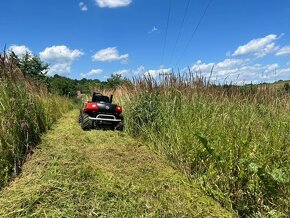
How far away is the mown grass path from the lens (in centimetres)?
379

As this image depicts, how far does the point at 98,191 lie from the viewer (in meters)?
4.17

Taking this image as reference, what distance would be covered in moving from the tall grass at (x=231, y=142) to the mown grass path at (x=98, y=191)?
312mm

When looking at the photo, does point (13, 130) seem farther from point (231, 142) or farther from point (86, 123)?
point (86, 123)

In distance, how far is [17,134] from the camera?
564 centimetres

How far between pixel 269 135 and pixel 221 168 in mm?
780

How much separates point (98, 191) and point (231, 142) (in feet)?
6.18

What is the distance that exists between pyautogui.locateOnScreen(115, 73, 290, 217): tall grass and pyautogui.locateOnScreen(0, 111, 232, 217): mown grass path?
312 millimetres

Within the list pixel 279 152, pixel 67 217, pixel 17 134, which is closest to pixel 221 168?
pixel 279 152

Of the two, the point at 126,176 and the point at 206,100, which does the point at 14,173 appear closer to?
the point at 126,176

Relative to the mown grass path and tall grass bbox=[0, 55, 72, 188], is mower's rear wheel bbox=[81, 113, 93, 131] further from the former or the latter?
the mown grass path

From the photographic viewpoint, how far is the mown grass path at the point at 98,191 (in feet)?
12.4

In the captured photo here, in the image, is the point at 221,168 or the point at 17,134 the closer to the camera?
the point at 221,168

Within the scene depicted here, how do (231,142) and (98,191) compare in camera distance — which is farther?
(231,142)

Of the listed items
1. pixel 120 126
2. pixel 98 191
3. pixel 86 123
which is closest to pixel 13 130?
pixel 98 191
